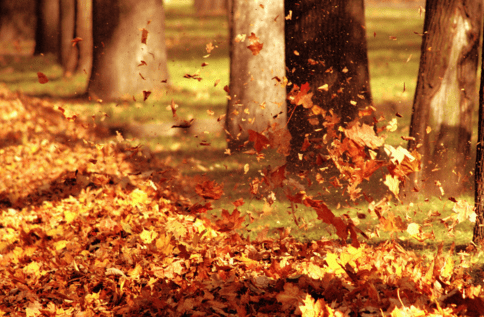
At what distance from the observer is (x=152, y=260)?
13.3ft

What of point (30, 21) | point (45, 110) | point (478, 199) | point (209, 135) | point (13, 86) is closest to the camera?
point (478, 199)

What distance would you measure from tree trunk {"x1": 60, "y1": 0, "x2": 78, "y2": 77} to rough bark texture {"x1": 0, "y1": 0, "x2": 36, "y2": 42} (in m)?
7.88

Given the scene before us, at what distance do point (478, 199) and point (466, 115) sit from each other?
1504mm

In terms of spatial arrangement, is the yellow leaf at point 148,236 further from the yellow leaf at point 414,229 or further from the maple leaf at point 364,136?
the yellow leaf at point 414,229

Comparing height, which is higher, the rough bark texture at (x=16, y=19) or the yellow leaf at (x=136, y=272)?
the rough bark texture at (x=16, y=19)

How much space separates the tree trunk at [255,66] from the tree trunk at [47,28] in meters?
10.7

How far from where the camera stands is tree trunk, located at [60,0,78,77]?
556 inches

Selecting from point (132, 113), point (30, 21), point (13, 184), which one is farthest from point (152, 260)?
point (30, 21)

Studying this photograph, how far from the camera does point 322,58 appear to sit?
18.6 ft

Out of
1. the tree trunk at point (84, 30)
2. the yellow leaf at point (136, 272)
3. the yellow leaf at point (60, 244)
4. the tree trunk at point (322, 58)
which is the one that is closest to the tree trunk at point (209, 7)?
the tree trunk at point (84, 30)

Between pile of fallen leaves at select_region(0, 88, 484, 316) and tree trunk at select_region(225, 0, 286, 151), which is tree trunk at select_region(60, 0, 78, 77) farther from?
pile of fallen leaves at select_region(0, 88, 484, 316)

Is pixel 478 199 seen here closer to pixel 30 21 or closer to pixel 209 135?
pixel 209 135

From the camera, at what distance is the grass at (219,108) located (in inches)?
204

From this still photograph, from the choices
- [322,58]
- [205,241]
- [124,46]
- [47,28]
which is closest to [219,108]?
[124,46]
